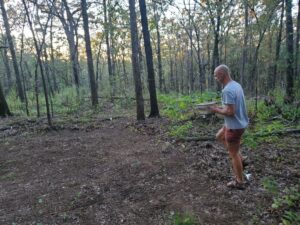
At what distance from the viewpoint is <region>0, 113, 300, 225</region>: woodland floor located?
3818 millimetres

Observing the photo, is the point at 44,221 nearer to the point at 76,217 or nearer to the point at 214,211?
the point at 76,217

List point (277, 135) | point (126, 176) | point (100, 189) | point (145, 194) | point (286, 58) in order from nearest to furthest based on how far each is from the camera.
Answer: point (145, 194), point (100, 189), point (126, 176), point (277, 135), point (286, 58)

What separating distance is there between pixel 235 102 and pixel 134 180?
2.39 m

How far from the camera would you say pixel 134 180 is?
498cm

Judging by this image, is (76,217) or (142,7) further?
(142,7)

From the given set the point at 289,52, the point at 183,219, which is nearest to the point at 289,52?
the point at 289,52

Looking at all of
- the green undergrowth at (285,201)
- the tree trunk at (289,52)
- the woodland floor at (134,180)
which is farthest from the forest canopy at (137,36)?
the green undergrowth at (285,201)

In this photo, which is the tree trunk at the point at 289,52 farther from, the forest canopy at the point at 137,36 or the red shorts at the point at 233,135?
the red shorts at the point at 233,135

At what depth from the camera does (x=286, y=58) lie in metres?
9.43

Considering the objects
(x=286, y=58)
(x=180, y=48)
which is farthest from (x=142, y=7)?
(x=180, y=48)

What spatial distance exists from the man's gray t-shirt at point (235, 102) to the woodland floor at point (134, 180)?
3.63ft

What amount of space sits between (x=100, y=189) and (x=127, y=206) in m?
0.85

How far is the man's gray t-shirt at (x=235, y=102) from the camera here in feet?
12.6

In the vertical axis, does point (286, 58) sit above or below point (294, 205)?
above
